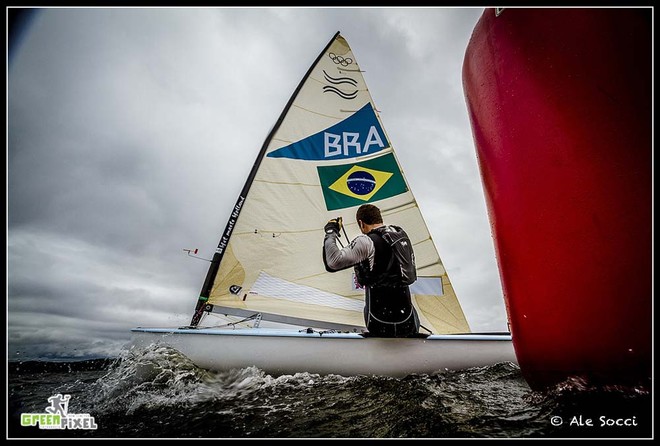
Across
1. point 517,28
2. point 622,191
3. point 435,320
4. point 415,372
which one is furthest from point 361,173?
point 622,191

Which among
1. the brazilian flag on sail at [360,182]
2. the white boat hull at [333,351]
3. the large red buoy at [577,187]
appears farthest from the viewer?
the brazilian flag on sail at [360,182]

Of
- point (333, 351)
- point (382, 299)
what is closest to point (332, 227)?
point (382, 299)

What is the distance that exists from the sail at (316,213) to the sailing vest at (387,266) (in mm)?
→ 2192

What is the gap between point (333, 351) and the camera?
9.23 feet

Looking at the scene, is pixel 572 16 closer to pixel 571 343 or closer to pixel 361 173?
pixel 571 343

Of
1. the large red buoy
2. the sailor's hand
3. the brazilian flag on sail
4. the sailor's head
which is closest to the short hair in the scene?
the sailor's head

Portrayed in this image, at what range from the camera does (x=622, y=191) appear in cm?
120

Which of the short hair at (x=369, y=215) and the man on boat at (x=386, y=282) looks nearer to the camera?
the man on boat at (x=386, y=282)

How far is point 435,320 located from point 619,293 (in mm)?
4436

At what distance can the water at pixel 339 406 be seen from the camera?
123 cm

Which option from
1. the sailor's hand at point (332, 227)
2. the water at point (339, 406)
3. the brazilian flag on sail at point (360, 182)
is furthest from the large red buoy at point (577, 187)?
the brazilian flag on sail at point (360, 182)

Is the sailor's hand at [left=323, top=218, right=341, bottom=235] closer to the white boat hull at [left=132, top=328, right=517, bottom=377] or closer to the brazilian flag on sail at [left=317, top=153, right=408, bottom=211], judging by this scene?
the white boat hull at [left=132, top=328, right=517, bottom=377]

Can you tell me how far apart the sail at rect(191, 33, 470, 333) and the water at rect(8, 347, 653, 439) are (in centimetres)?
213

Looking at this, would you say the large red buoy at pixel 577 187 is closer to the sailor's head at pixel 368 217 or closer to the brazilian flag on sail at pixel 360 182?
the sailor's head at pixel 368 217
